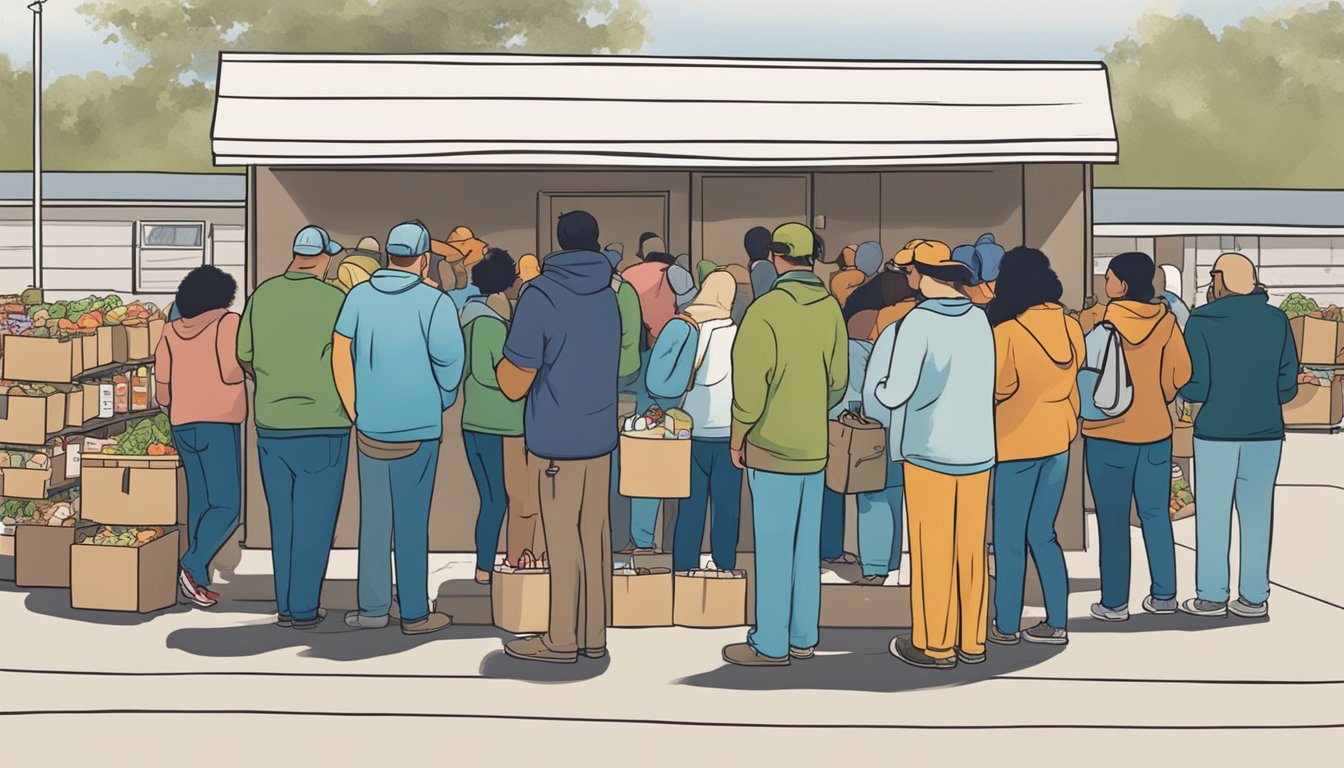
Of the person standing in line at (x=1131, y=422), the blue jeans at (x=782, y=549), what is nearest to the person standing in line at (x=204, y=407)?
the blue jeans at (x=782, y=549)

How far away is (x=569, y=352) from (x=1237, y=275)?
12.6ft

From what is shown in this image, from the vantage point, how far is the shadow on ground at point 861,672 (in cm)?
704

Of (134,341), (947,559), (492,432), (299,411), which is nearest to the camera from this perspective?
(947,559)

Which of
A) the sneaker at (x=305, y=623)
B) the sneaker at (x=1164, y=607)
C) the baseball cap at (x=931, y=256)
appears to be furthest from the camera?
the sneaker at (x=1164, y=607)

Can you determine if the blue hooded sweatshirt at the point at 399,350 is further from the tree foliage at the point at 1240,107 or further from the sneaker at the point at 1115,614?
the tree foliage at the point at 1240,107

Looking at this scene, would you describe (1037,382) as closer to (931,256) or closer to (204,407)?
(931,256)

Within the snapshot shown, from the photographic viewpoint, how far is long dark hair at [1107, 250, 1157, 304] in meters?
8.12

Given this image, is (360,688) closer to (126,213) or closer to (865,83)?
(865,83)

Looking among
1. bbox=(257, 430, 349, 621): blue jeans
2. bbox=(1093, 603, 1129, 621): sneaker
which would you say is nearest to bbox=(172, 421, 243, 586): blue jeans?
bbox=(257, 430, 349, 621): blue jeans

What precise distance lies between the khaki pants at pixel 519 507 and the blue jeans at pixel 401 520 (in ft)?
3.26

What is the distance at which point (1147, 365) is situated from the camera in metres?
8.15

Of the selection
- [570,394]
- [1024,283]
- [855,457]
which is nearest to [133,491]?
[570,394]

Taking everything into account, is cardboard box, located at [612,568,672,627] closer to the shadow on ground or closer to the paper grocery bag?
the shadow on ground

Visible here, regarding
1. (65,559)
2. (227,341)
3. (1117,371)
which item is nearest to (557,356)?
(227,341)
